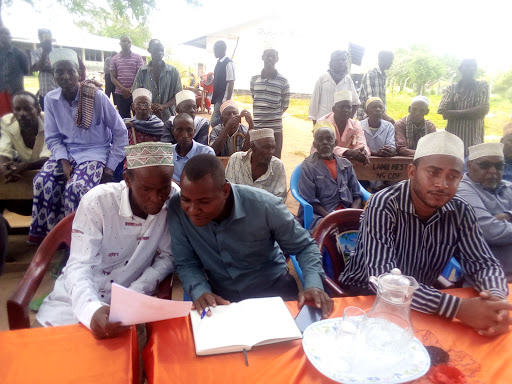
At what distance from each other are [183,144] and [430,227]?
2.53 meters

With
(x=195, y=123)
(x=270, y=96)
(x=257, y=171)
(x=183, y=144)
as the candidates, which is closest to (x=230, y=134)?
(x=195, y=123)

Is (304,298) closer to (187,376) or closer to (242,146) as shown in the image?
(187,376)

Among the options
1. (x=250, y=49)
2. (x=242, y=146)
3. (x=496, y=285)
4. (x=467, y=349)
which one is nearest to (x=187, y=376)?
(x=467, y=349)

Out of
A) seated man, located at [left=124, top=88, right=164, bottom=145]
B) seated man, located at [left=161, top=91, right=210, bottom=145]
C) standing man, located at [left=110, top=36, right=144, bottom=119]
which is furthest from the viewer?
standing man, located at [left=110, top=36, right=144, bottom=119]

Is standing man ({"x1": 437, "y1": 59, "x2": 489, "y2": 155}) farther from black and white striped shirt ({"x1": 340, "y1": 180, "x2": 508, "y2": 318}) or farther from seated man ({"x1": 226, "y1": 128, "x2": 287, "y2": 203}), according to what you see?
black and white striped shirt ({"x1": 340, "y1": 180, "x2": 508, "y2": 318})

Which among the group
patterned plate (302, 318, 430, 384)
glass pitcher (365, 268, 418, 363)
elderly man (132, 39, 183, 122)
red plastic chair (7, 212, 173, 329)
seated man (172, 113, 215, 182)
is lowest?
red plastic chair (7, 212, 173, 329)

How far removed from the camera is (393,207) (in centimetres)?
183

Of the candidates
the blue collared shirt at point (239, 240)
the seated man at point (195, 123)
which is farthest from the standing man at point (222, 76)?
the blue collared shirt at point (239, 240)

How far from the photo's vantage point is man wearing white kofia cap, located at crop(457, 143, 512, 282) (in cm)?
262

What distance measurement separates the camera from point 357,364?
45.5 inches

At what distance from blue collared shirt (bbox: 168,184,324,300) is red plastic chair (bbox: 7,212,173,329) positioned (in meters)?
0.21

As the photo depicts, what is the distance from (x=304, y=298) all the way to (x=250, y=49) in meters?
18.0

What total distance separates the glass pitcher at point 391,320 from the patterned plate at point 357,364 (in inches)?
1.6

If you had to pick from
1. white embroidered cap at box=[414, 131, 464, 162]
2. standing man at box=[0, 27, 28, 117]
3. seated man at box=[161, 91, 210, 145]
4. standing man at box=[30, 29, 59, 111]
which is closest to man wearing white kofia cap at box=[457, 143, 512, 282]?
white embroidered cap at box=[414, 131, 464, 162]
